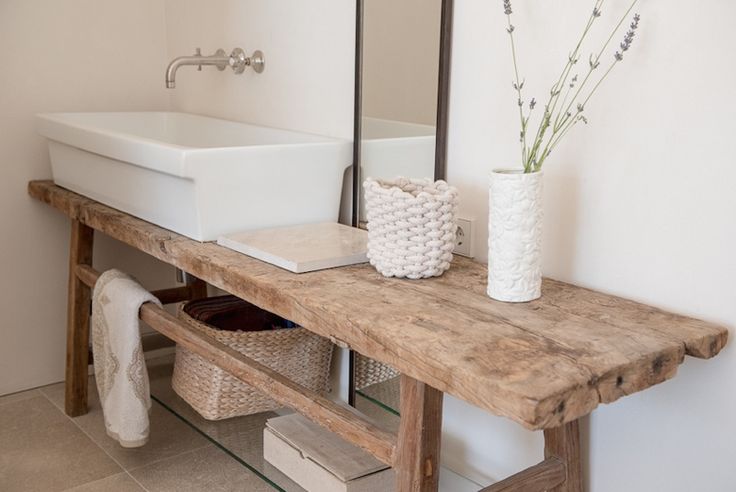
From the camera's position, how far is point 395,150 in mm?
1859

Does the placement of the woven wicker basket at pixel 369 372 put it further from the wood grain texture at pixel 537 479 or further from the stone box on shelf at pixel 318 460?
the wood grain texture at pixel 537 479

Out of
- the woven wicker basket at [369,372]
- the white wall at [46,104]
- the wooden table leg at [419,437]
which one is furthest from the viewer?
the white wall at [46,104]

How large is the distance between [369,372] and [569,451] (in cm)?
63

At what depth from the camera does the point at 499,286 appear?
1.41m

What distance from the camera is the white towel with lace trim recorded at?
2.04 meters

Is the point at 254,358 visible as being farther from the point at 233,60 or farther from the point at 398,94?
the point at 233,60

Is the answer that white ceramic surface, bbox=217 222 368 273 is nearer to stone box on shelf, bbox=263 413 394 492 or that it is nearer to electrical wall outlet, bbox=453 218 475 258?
electrical wall outlet, bbox=453 218 475 258

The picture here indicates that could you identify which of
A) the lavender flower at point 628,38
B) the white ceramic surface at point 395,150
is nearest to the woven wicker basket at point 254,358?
the white ceramic surface at point 395,150

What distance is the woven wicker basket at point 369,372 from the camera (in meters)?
1.95

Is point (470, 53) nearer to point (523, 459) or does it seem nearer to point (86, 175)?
point (523, 459)

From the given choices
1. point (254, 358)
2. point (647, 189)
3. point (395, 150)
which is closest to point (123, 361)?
point (254, 358)

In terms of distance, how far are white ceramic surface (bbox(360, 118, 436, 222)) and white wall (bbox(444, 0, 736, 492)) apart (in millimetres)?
124

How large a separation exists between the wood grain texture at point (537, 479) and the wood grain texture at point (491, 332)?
0.93 feet

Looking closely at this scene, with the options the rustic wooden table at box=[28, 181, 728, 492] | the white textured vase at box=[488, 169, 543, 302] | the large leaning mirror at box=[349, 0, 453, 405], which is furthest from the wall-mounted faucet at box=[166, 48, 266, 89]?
the white textured vase at box=[488, 169, 543, 302]
